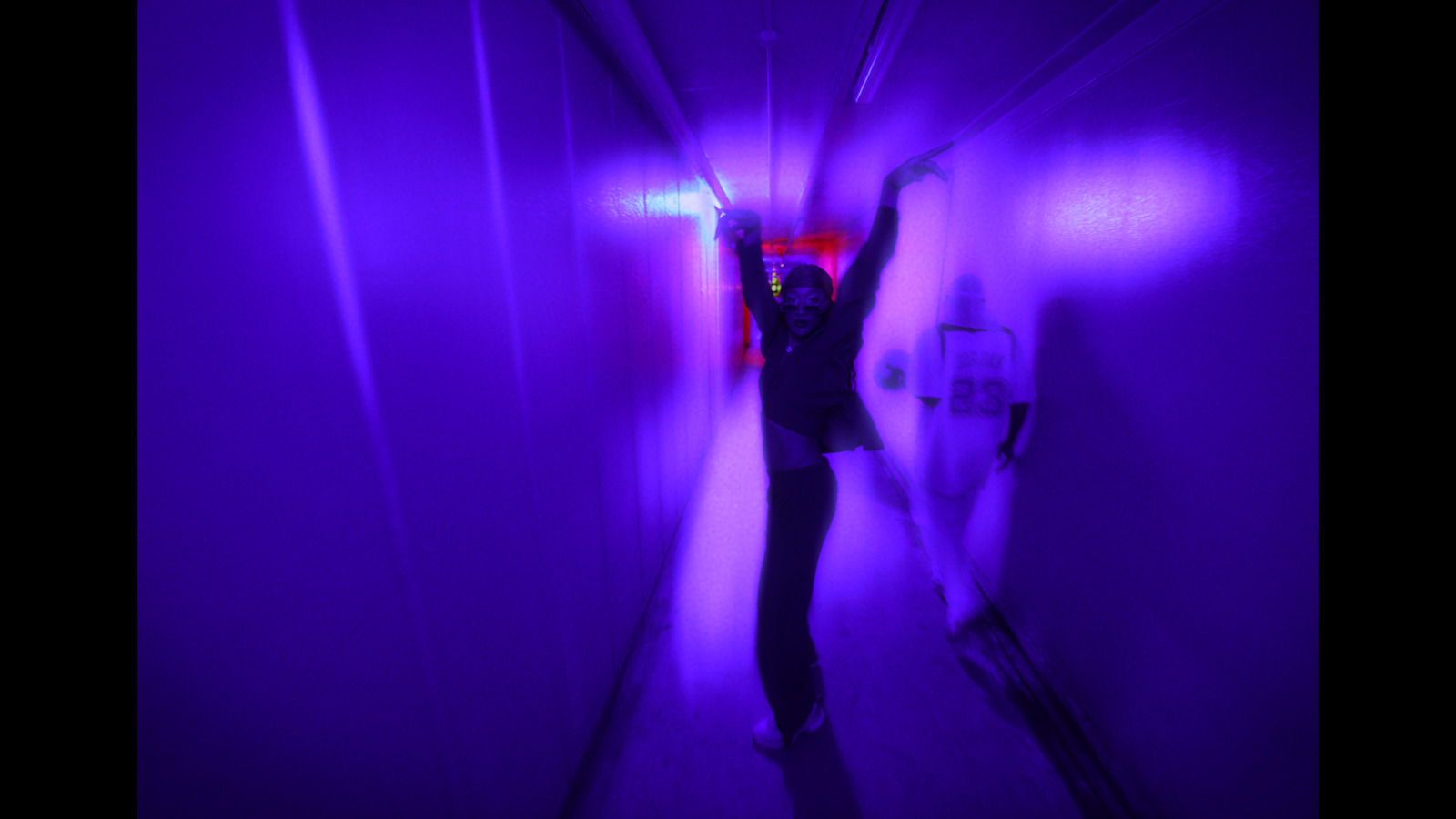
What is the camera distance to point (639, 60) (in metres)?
2.04

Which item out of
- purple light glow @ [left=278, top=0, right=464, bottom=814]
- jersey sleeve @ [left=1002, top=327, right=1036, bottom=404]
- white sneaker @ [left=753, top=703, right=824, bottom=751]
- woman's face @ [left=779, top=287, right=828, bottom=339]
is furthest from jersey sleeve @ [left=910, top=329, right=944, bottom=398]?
purple light glow @ [left=278, top=0, right=464, bottom=814]

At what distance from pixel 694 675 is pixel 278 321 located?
2.16 metres

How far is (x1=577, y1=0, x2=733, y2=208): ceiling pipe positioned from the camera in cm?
167

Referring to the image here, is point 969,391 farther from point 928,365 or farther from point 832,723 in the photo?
point 832,723

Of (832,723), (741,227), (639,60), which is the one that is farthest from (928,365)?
(639,60)

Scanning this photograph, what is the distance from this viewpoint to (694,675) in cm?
223

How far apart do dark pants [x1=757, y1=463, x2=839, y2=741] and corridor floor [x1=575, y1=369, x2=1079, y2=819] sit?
236 millimetres

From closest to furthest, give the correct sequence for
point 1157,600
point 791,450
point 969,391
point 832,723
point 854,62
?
1. point 1157,600
2. point 791,450
3. point 832,723
4. point 854,62
5. point 969,391

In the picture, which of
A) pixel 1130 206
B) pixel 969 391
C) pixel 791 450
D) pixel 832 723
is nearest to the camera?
pixel 1130 206

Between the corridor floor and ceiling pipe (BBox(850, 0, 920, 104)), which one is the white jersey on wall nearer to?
the corridor floor

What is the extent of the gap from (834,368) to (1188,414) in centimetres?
107

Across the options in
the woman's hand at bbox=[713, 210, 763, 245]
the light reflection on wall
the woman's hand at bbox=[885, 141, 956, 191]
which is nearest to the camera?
the light reflection on wall

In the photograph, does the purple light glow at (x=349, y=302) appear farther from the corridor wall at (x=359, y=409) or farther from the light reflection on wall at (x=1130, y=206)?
the light reflection on wall at (x=1130, y=206)

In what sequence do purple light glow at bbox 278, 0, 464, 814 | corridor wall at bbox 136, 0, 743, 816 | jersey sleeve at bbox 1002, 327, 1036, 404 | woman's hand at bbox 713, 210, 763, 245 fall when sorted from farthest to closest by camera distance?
jersey sleeve at bbox 1002, 327, 1036, 404
woman's hand at bbox 713, 210, 763, 245
purple light glow at bbox 278, 0, 464, 814
corridor wall at bbox 136, 0, 743, 816
